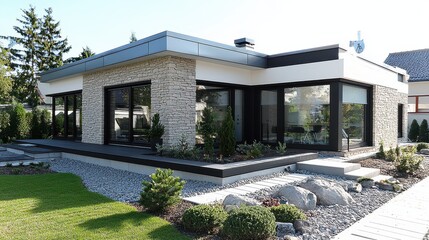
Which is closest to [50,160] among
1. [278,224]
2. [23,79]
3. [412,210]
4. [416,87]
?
[278,224]

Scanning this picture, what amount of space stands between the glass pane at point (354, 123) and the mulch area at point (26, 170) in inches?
377

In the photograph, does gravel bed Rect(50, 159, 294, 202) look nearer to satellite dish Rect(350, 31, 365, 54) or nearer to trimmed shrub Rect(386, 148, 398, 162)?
trimmed shrub Rect(386, 148, 398, 162)

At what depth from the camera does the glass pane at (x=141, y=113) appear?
11039mm

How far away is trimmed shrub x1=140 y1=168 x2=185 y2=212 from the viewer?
4750 millimetres

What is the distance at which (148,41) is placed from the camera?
30.1 feet

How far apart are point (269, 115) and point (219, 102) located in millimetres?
2058

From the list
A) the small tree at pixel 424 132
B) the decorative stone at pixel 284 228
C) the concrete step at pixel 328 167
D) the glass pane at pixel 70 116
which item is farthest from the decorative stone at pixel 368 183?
the small tree at pixel 424 132

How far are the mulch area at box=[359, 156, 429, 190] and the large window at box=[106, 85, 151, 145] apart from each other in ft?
23.4

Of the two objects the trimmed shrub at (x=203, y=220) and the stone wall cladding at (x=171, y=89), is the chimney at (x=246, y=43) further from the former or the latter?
the trimmed shrub at (x=203, y=220)

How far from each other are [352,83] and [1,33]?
35.6 meters

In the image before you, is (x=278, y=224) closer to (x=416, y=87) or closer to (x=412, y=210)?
(x=412, y=210)

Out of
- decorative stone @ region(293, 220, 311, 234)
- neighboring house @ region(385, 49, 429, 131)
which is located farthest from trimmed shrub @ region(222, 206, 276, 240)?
neighboring house @ region(385, 49, 429, 131)

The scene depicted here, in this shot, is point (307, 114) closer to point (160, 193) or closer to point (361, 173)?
point (361, 173)

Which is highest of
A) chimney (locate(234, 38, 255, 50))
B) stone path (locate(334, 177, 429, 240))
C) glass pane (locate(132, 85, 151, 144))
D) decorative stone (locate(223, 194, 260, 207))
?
chimney (locate(234, 38, 255, 50))
